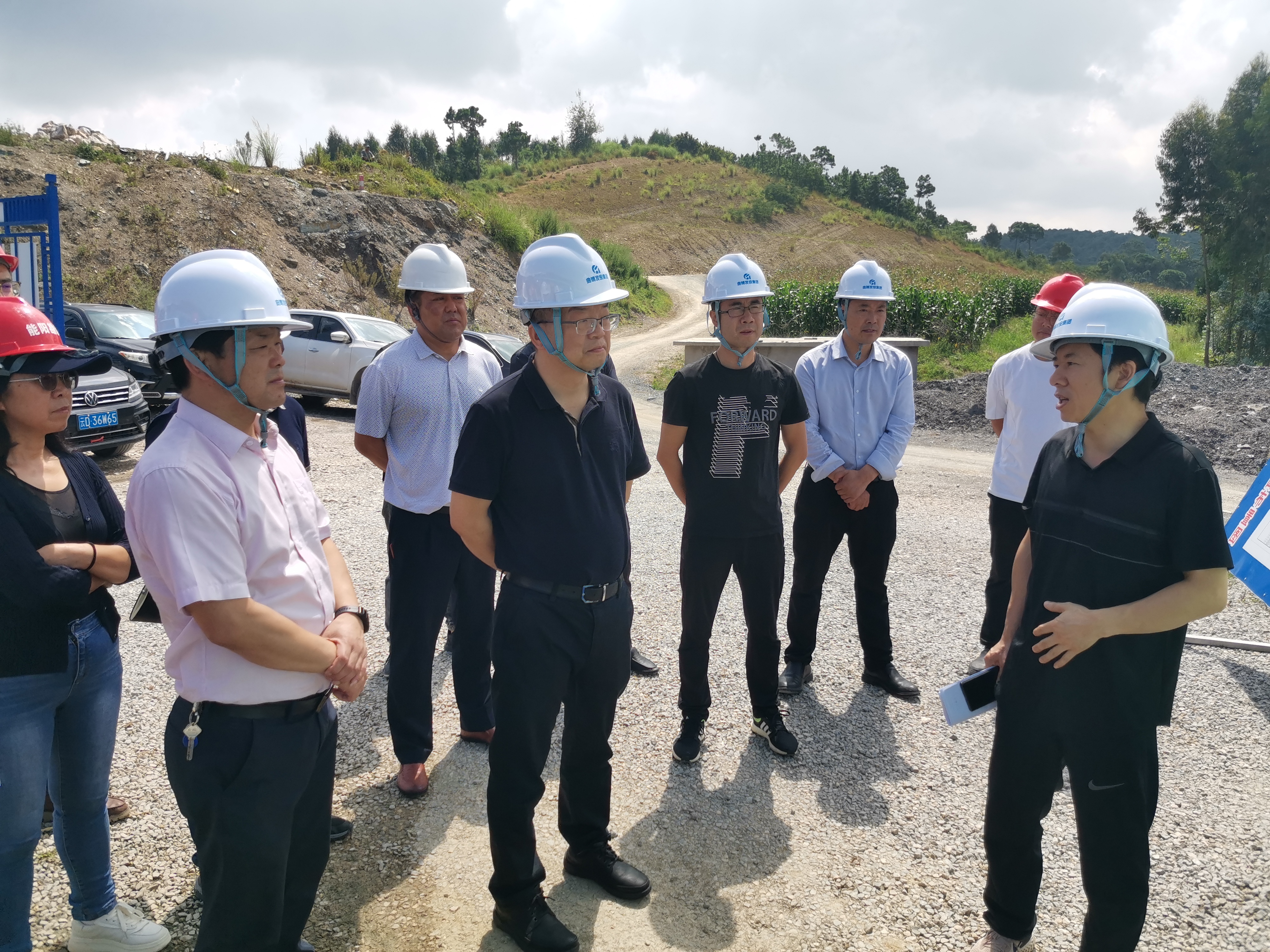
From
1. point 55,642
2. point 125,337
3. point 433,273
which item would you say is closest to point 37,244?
point 125,337

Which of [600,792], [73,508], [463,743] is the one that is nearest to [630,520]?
[463,743]

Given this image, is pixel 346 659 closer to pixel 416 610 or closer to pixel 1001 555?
pixel 416 610

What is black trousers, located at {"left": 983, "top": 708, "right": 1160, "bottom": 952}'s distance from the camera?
226 cm

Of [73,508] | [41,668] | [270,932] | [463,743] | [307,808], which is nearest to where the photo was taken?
[270,932]

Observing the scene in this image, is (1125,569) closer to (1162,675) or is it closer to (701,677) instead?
(1162,675)

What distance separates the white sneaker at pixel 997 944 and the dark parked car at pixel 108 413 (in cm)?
770

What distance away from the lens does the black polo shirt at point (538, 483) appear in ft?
8.49

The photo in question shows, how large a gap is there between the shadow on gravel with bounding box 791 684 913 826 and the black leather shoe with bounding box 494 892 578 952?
1.33m

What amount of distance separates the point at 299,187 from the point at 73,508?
977 inches

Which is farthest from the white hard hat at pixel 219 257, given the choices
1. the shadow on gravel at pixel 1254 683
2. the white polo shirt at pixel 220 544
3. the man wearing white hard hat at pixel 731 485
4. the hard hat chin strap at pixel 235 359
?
the shadow on gravel at pixel 1254 683

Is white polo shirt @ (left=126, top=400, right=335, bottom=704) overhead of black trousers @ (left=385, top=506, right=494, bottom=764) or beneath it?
overhead

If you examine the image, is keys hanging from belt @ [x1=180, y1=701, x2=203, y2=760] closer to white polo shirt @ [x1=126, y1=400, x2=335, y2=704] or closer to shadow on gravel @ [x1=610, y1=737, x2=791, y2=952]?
white polo shirt @ [x1=126, y1=400, x2=335, y2=704]

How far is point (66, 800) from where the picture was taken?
246 centimetres

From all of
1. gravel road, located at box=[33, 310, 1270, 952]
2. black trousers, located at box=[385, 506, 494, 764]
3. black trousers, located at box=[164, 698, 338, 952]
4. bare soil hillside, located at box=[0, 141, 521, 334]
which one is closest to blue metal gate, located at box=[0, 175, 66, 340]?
gravel road, located at box=[33, 310, 1270, 952]
